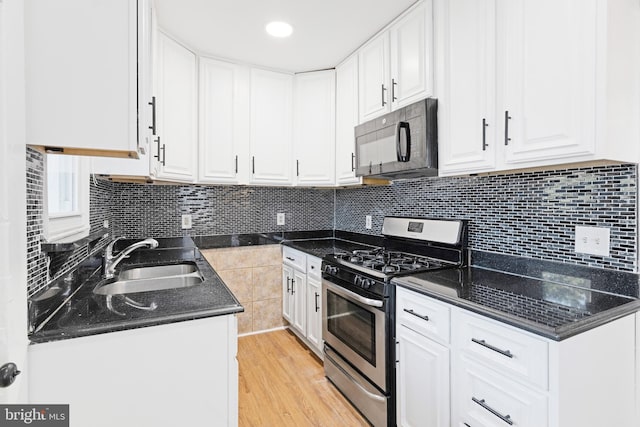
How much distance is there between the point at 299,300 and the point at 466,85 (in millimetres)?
2027

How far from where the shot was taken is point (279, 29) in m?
2.16

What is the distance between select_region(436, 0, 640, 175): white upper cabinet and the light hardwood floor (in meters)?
1.56

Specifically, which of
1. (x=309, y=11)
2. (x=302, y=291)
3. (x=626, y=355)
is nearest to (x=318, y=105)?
(x=309, y=11)

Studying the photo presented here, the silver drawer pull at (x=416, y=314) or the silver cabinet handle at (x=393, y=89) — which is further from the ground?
the silver cabinet handle at (x=393, y=89)

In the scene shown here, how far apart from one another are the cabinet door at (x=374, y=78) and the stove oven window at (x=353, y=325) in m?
1.27

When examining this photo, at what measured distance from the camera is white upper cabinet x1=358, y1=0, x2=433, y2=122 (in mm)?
1851

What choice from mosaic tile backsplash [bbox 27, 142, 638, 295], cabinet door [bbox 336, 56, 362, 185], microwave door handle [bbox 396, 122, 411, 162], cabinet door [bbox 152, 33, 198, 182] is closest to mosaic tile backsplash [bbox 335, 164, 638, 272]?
mosaic tile backsplash [bbox 27, 142, 638, 295]

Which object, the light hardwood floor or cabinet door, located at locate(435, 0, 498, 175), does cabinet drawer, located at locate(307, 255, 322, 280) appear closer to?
the light hardwood floor

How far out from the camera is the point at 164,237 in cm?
279

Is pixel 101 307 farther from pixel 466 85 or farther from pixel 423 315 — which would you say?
pixel 466 85

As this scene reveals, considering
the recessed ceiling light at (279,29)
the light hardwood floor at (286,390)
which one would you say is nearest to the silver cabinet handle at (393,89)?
the recessed ceiling light at (279,29)

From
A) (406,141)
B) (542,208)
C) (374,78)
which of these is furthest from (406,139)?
(542,208)

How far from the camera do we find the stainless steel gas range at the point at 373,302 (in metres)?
1.72

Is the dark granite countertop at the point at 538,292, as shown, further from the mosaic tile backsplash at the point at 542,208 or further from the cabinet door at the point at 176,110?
the cabinet door at the point at 176,110
